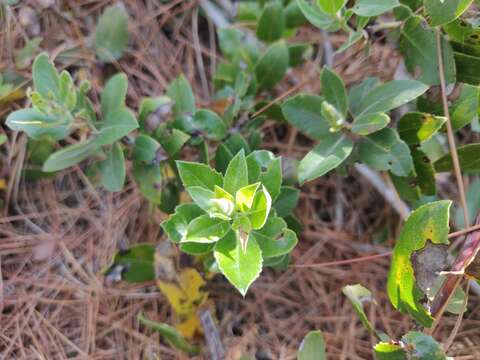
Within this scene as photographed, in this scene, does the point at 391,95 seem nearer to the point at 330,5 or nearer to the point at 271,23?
the point at 330,5

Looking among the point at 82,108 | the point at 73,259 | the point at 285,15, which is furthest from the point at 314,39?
the point at 73,259

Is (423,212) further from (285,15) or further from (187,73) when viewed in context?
(187,73)

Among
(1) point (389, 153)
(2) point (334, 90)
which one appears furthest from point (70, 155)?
(1) point (389, 153)

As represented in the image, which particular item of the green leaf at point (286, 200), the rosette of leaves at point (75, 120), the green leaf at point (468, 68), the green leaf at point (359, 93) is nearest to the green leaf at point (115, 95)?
the rosette of leaves at point (75, 120)

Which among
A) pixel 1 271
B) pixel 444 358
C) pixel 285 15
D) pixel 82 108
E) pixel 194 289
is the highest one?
pixel 285 15

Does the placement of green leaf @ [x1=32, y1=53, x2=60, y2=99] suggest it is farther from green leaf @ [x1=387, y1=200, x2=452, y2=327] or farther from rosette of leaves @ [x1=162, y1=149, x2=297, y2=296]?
green leaf @ [x1=387, y1=200, x2=452, y2=327]

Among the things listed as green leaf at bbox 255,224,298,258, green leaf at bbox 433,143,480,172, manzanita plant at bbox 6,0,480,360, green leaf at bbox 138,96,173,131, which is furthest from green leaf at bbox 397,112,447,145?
green leaf at bbox 138,96,173,131

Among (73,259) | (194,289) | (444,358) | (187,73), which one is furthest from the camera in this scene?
(187,73)

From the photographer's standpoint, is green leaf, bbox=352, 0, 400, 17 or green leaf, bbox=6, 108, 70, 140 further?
green leaf, bbox=6, 108, 70, 140
